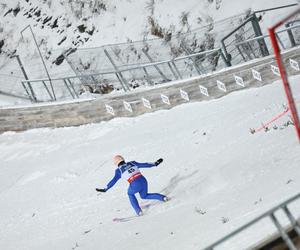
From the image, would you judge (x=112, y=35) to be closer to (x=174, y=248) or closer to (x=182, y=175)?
(x=182, y=175)

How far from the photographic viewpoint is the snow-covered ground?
9.62m

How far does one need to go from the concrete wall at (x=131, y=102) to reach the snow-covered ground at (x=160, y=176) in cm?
34

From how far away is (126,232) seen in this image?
11266 mm

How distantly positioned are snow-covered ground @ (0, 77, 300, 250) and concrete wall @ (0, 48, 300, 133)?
34 cm

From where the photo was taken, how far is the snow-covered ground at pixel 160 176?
9625mm

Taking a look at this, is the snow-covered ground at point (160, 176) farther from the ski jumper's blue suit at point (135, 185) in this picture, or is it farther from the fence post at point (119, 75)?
the fence post at point (119, 75)

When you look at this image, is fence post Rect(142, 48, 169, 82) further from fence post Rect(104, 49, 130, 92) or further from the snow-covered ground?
the snow-covered ground

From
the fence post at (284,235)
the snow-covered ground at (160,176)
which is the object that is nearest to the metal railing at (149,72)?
the snow-covered ground at (160,176)

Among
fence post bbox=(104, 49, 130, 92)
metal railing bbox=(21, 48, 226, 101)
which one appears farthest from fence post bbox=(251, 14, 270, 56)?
fence post bbox=(104, 49, 130, 92)

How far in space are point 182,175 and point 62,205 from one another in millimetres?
3871

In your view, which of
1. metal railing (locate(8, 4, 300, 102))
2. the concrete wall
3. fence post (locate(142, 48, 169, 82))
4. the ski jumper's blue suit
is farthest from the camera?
fence post (locate(142, 48, 169, 82))

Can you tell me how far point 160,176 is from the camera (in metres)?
14.9

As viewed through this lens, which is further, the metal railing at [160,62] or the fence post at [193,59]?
the fence post at [193,59]

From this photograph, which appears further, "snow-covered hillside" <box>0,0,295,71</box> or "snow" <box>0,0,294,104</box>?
"snow-covered hillside" <box>0,0,295,71</box>
